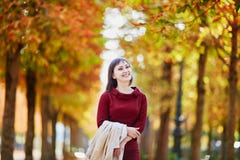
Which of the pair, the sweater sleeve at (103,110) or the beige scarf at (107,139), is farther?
the sweater sleeve at (103,110)

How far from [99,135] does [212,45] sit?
8.72 meters

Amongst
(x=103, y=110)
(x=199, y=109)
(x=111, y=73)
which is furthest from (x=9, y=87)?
(x=103, y=110)

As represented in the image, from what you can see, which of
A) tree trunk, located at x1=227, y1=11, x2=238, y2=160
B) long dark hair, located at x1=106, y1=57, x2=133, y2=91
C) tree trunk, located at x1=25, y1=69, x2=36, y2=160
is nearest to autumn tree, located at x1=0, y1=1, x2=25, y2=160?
tree trunk, located at x1=25, y1=69, x2=36, y2=160

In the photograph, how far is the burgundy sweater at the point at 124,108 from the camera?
25.2 ft

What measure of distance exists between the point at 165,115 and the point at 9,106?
1212 centimetres

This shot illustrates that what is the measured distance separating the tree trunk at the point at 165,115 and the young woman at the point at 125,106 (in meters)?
17.9

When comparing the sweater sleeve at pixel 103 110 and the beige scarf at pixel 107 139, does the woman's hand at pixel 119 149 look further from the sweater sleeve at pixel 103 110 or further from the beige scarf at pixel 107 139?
the sweater sleeve at pixel 103 110

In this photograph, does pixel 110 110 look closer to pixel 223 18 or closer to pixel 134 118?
pixel 134 118

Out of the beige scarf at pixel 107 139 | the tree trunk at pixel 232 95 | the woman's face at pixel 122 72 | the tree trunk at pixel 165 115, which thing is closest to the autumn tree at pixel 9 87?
the tree trunk at pixel 232 95

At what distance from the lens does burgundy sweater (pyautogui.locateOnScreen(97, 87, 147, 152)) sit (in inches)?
302

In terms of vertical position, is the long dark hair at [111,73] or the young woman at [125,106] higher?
the long dark hair at [111,73]

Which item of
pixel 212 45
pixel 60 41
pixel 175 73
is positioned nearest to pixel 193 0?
pixel 212 45

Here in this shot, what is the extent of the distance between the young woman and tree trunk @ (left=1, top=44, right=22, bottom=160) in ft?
25.5

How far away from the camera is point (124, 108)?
7.66 metres
